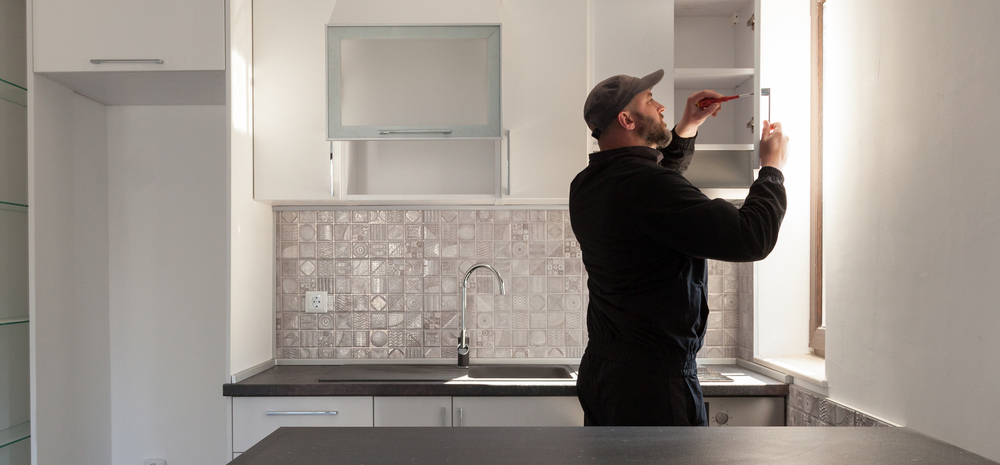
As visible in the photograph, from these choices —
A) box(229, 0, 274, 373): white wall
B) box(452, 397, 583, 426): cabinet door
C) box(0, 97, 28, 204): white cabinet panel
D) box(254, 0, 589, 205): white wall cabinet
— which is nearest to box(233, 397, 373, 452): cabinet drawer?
box(229, 0, 274, 373): white wall

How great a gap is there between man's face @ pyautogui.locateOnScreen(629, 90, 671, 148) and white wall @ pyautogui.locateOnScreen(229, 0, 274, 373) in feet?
4.46

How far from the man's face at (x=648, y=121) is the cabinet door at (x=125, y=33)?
4.70ft

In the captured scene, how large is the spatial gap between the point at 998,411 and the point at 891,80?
82 centimetres

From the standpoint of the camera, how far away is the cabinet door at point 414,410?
2.12m

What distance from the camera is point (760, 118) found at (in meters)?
1.84

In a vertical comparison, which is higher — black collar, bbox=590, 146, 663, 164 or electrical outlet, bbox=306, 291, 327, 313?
black collar, bbox=590, 146, 663, 164

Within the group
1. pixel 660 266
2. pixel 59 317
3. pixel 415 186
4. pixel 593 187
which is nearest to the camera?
pixel 660 266

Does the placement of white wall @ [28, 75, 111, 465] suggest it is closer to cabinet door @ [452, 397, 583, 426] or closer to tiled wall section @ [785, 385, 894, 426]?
cabinet door @ [452, 397, 583, 426]

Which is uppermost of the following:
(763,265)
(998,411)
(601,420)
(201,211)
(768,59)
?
(768,59)

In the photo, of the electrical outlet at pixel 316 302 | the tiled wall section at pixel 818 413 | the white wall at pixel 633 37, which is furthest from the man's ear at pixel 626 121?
the electrical outlet at pixel 316 302

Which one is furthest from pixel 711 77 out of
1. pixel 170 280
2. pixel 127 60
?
pixel 170 280

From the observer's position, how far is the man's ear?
1.67m

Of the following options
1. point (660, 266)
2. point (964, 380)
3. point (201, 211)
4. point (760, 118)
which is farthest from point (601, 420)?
point (201, 211)

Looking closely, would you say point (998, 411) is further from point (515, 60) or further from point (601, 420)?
point (515, 60)
